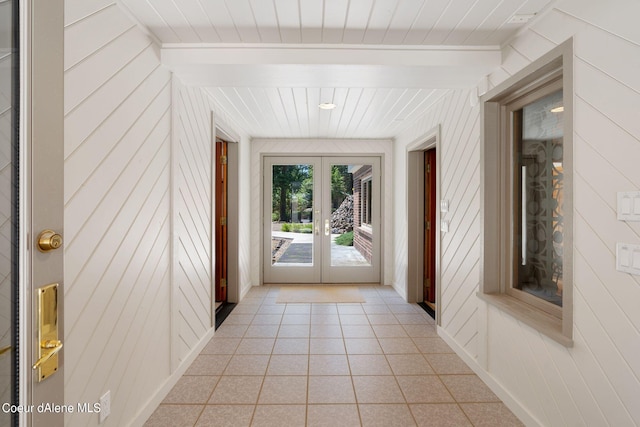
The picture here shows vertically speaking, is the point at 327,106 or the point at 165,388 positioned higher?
the point at 327,106

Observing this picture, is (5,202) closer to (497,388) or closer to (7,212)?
(7,212)

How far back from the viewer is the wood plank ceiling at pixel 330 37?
1839 mm

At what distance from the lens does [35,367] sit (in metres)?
0.89

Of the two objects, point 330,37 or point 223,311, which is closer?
point 330,37

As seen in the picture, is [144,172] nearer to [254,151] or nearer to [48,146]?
[48,146]

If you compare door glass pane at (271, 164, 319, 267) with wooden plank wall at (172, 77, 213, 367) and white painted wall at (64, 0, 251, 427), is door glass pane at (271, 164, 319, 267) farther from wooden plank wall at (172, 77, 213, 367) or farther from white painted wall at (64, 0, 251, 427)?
white painted wall at (64, 0, 251, 427)

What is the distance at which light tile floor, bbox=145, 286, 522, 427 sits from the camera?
81.5 inches

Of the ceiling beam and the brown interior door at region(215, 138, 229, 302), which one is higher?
the ceiling beam

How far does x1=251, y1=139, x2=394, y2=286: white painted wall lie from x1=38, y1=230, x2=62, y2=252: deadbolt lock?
431 cm

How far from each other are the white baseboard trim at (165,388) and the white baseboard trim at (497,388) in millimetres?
2247

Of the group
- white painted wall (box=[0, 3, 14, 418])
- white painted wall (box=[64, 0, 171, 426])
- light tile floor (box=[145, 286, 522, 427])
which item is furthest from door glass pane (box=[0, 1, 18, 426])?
light tile floor (box=[145, 286, 522, 427])

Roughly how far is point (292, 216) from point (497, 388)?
3.69 metres

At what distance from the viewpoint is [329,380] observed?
8.15ft

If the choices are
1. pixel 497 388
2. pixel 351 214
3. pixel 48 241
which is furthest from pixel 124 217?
pixel 351 214
